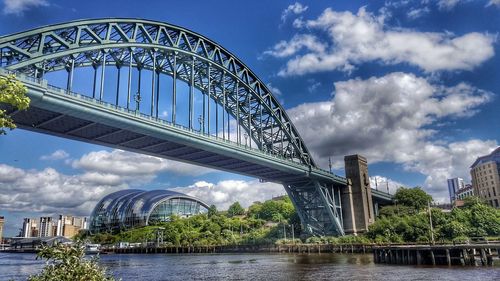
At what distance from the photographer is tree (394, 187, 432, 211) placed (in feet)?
281

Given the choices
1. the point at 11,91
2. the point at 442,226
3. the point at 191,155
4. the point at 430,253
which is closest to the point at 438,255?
the point at 430,253

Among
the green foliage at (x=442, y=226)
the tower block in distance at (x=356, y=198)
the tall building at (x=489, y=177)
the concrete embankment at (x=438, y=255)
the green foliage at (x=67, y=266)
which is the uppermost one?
the tall building at (x=489, y=177)

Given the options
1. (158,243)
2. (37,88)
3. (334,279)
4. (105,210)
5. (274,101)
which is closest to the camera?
(334,279)

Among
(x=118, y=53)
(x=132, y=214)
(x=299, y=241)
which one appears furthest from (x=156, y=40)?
(x=132, y=214)

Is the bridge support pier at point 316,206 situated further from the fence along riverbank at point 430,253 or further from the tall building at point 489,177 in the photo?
the tall building at point 489,177

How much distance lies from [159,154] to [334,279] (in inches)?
1128

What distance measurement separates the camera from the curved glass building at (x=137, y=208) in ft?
464

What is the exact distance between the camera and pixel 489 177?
119m

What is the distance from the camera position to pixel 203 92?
6203 cm

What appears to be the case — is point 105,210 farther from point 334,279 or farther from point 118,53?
point 334,279

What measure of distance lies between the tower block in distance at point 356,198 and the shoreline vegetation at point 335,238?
3.19 m

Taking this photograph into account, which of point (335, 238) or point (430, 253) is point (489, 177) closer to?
point (335, 238)

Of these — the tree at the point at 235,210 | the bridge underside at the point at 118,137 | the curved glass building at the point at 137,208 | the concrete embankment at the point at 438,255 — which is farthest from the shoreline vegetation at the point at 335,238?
the bridge underside at the point at 118,137

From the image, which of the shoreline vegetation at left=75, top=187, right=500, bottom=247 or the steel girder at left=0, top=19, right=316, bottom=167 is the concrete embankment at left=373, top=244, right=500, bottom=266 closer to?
the shoreline vegetation at left=75, top=187, right=500, bottom=247
